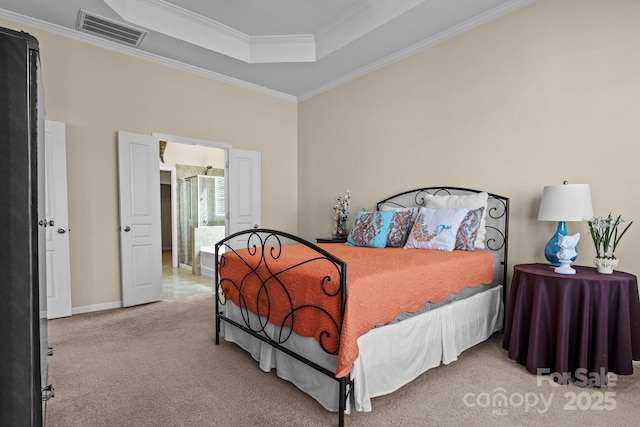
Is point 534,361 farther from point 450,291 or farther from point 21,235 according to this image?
point 21,235

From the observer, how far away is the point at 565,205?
2346 mm

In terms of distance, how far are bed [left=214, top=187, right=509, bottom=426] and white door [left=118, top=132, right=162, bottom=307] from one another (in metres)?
1.61

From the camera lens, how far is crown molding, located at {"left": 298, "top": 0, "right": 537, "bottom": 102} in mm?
2998

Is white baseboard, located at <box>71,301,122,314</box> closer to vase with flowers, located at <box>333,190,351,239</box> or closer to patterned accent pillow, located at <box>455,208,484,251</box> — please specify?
vase with flowers, located at <box>333,190,351,239</box>

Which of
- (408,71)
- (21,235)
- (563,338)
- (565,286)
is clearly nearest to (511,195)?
(565,286)

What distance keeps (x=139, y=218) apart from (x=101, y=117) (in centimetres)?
120

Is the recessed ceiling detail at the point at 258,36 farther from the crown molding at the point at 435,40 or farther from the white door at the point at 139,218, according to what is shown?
the white door at the point at 139,218

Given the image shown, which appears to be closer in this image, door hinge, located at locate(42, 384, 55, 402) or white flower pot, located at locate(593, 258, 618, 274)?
door hinge, located at locate(42, 384, 55, 402)

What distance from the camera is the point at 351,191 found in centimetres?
460

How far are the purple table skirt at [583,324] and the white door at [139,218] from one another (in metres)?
3.91

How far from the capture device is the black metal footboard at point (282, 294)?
1700 millimetres

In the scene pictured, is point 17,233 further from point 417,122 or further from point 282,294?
A: point 417,122

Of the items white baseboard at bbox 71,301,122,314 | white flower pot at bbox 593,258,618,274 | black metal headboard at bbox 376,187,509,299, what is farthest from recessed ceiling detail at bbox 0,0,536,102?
white baseboard at bbox 71,301,122,314

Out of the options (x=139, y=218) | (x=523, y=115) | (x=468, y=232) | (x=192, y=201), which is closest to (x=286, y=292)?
(x=468, y=232)
